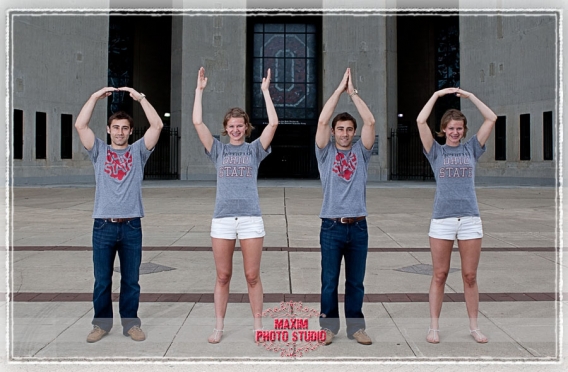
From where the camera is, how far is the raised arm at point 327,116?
4.47 metres

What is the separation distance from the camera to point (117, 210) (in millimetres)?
4602

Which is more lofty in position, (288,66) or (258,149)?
(288,66)

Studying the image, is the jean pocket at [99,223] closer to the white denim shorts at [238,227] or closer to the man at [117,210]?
the man at [117,210]

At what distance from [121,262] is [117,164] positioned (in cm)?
81

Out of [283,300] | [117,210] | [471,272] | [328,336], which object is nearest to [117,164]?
[117,210]

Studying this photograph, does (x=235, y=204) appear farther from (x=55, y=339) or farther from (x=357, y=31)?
(x=357, y=31)

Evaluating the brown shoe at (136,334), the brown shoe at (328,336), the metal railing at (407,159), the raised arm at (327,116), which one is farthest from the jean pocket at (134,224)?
the metal railing at (407,159)

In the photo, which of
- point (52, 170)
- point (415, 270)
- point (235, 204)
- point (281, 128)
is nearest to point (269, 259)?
point (415, 270)

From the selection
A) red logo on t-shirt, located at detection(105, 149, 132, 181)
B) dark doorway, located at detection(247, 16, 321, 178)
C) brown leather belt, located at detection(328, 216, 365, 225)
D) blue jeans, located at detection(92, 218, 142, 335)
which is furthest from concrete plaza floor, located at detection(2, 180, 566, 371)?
dark doorway, located at detection(247, 16, 321, 178)

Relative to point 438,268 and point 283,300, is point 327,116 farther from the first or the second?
point 283,300

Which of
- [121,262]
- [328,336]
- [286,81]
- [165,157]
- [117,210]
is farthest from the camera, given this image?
[165,157]

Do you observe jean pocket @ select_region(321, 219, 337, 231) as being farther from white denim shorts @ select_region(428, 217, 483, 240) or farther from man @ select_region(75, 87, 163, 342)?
man @ select_region(75, 87, 163, 342)

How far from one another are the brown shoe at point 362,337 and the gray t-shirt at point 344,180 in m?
0.94

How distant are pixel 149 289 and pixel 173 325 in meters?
1.70
